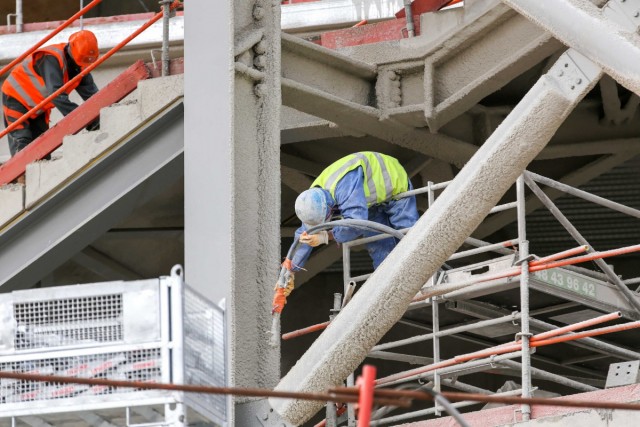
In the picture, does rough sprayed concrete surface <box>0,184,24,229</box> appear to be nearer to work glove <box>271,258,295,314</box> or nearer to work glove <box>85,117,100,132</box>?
work glove <box>85,117,100,132</box>

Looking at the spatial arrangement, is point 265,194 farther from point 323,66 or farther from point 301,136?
point 301,136

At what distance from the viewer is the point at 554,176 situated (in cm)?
2019

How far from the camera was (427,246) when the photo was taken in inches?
539

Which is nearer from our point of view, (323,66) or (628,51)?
(628,51)

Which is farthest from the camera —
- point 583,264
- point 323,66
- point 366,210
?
point 583,264

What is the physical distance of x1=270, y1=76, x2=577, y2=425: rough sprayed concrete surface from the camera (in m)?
13.7

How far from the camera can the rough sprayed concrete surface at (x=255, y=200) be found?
13734mm

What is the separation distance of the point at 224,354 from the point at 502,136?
3004mm

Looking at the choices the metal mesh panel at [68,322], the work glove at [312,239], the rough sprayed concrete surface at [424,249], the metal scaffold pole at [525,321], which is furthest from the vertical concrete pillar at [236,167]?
the metal scaffold pole at [525,321]

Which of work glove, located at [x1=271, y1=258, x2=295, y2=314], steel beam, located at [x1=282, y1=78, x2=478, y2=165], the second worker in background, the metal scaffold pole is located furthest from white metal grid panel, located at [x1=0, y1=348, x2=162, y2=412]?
the second worker in background

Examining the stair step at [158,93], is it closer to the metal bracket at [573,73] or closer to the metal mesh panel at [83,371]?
the metal bracket at [573,73]

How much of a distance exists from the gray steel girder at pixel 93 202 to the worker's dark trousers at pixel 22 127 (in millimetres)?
2932

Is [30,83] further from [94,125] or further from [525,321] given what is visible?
[525,321]

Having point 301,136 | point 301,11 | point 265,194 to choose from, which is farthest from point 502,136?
point 301,11
